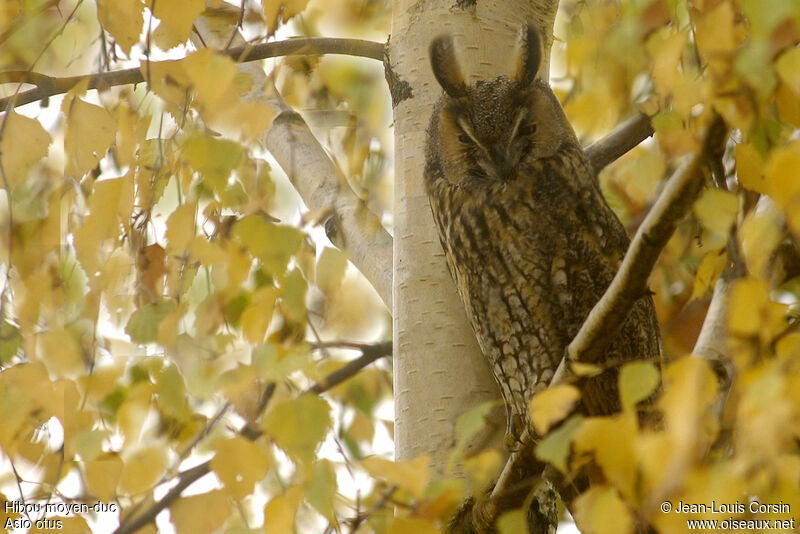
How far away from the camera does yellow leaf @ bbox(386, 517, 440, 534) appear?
0.91 meters

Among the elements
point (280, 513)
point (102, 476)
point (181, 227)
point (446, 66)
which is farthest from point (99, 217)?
point (446, 66)

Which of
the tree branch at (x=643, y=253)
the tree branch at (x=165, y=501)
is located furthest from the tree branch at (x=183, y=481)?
the tree branch at (x=643, y=253)

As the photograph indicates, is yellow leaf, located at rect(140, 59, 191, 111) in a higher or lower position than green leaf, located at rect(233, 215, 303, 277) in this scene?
higher

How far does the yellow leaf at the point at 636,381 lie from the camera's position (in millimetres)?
773

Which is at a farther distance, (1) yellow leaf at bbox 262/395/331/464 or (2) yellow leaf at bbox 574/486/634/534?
(1) yellow leaf at bbox 262/395/331/464

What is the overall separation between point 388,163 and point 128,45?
2.94 ft

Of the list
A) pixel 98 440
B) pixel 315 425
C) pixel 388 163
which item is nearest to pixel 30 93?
pixel 98 440

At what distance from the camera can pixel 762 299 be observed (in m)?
0.78

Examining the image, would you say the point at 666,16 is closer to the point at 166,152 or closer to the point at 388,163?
the point at 166,152

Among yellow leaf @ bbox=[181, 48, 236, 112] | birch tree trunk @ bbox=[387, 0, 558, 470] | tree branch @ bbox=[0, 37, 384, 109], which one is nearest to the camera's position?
yellow leaf @ bbox=[181, 48, 236, 112]

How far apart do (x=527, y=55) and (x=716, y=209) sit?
0.83m

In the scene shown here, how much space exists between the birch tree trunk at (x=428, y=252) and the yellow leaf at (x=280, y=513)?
1.43 ft

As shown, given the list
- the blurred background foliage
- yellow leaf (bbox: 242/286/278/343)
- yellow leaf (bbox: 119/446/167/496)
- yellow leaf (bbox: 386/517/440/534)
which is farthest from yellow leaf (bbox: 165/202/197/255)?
yellow leaf (bbox: 386/517/440/534)

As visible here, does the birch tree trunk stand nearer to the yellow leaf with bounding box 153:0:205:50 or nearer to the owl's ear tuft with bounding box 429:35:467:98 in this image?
the owl's ear tuft with bounding box 429:35:467:98
